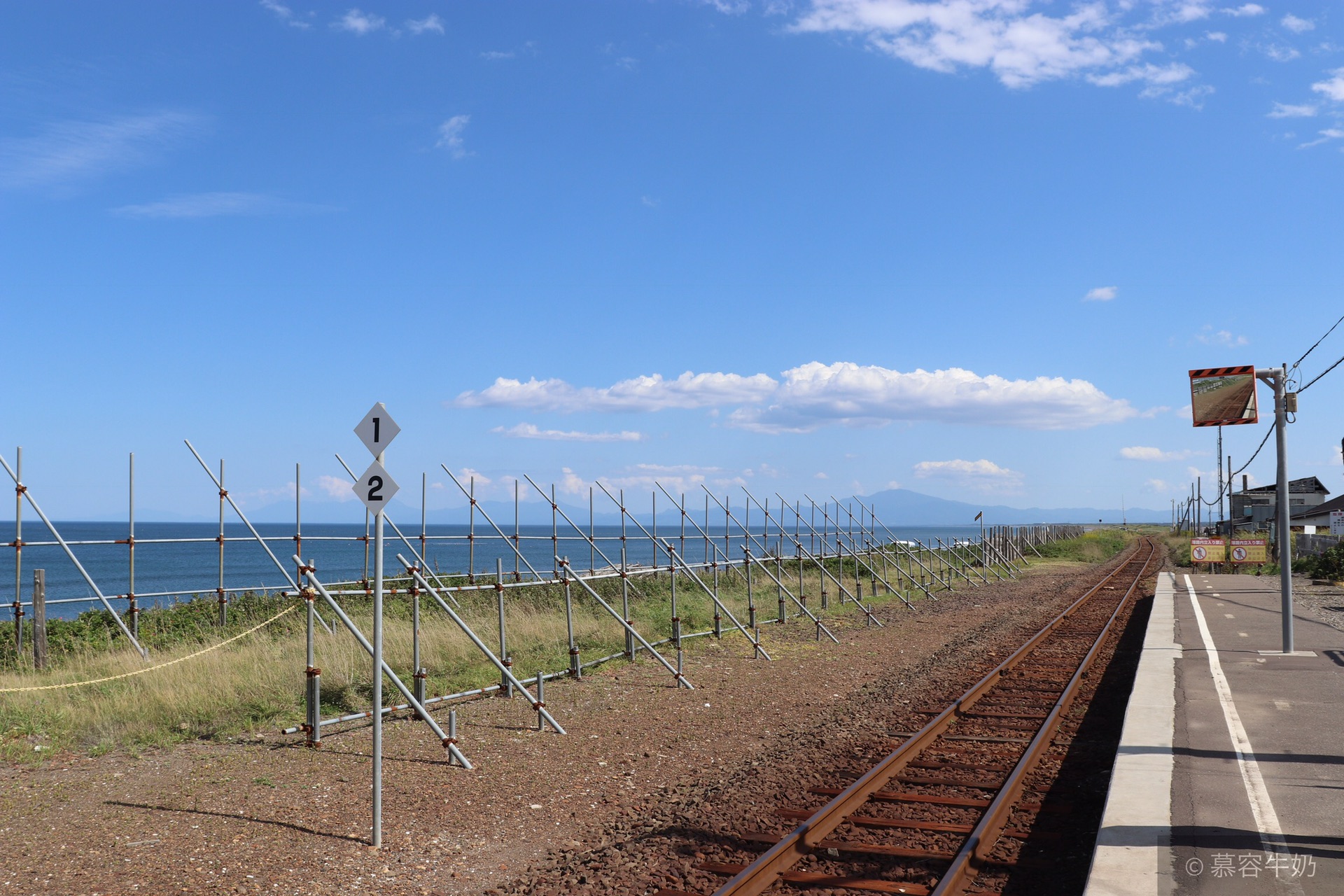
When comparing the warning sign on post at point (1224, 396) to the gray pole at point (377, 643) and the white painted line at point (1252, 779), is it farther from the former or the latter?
the gray pole at point (377, 643)

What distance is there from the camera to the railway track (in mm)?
6344

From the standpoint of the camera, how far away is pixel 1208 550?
129 ft

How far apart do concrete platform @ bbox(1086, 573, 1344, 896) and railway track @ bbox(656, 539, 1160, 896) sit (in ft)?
2.51

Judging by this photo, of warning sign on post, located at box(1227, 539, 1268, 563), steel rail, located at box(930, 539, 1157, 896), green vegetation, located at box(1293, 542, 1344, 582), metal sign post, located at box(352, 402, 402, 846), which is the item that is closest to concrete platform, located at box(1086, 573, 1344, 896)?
steel rail, located at box(930, 539, 1157, 896)

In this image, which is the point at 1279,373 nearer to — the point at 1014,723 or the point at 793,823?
the point at 1014,723

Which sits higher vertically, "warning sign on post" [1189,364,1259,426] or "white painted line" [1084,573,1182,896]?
"warning sign on post" [1189,364,1259,426]

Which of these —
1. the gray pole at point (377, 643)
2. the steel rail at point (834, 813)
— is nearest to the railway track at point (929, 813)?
the steel rail at point (834, 813)

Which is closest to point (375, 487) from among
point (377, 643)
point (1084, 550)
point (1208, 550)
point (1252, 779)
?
point (377, 643)

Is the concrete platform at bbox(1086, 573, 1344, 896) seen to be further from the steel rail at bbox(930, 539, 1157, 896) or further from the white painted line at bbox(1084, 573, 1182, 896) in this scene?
the steel rail at bbox(930, 539, 1157, 896)

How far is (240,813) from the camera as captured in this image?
26.4 feet

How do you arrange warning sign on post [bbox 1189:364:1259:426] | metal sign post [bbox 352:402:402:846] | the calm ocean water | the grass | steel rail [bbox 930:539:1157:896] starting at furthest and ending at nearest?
the calm ocean water < warning sign on post [bbox 1189:364:1259:426] < the grass < metal sign post [bbox 352:402:402:846] < steel rail [bbox 930:539:1157:896]

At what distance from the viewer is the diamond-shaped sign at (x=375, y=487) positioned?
7707mm

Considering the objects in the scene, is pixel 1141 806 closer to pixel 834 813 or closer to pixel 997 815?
pixel 997 815

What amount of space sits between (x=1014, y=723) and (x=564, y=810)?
225 inches
